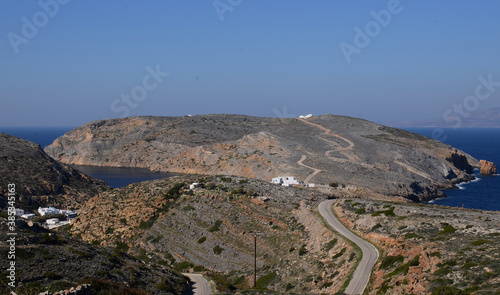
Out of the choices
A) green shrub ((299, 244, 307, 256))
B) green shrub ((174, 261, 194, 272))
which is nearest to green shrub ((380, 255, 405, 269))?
green shrub ((299, 244, 307, 256))

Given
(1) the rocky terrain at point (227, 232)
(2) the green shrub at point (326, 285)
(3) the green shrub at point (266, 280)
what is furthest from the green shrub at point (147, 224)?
(2) the green shrub at point (326, 285)

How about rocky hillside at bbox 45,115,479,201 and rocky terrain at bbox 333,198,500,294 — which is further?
rocky hillside at bbox 45,115,479,201

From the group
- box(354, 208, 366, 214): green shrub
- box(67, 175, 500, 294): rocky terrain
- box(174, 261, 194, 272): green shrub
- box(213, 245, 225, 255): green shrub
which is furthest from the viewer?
box(213, 245, 225, 255): green shrub

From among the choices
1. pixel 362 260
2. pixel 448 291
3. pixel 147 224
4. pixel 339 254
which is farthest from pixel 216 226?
pixel 448 291

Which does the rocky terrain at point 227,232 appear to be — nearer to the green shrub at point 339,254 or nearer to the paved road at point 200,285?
the green shrub at point 339,254

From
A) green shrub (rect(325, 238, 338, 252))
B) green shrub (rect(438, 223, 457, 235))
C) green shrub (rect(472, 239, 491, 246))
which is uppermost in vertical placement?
green shrub (rect(472, 239, 491, 246))

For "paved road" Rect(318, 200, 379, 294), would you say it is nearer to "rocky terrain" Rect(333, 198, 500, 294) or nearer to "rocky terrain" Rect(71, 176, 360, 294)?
"rocky terrain" Rect(333, 198, 500, 294)
